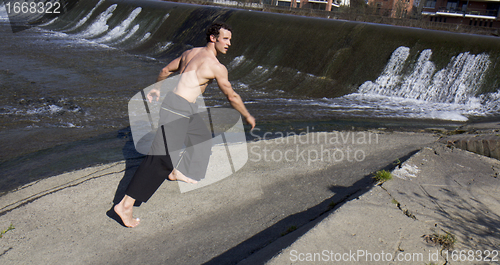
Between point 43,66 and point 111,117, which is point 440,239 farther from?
point 43,66

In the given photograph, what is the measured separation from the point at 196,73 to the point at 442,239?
7.59 ft

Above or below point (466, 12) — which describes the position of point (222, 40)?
below

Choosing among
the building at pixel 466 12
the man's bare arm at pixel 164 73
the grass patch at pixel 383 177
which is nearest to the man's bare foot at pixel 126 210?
the man's bare arm at pixel 164 73

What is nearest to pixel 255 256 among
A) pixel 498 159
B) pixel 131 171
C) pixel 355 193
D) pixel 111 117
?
pixel 355 193

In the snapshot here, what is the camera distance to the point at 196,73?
10.4 feet

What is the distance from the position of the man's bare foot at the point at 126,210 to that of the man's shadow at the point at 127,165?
0.41 ft

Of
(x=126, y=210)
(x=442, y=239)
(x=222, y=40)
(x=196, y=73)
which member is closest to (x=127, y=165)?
(x=126, y=210)

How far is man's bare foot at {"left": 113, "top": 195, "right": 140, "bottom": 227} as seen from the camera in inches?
119

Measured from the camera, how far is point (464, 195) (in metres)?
3.34

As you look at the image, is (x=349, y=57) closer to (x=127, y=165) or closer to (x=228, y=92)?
(x=127, y=165)

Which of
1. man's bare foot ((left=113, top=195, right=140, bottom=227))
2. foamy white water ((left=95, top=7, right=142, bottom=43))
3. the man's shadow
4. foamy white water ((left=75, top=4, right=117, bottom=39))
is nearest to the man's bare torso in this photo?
man's bare foot ((left=113, top=195, right=140, bottom=227))

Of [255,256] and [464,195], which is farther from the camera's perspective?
[464,195]

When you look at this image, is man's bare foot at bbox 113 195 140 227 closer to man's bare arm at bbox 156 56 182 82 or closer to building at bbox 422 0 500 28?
man's bare arm at bbox 156 56 182 82

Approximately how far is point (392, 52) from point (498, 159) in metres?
7.29
